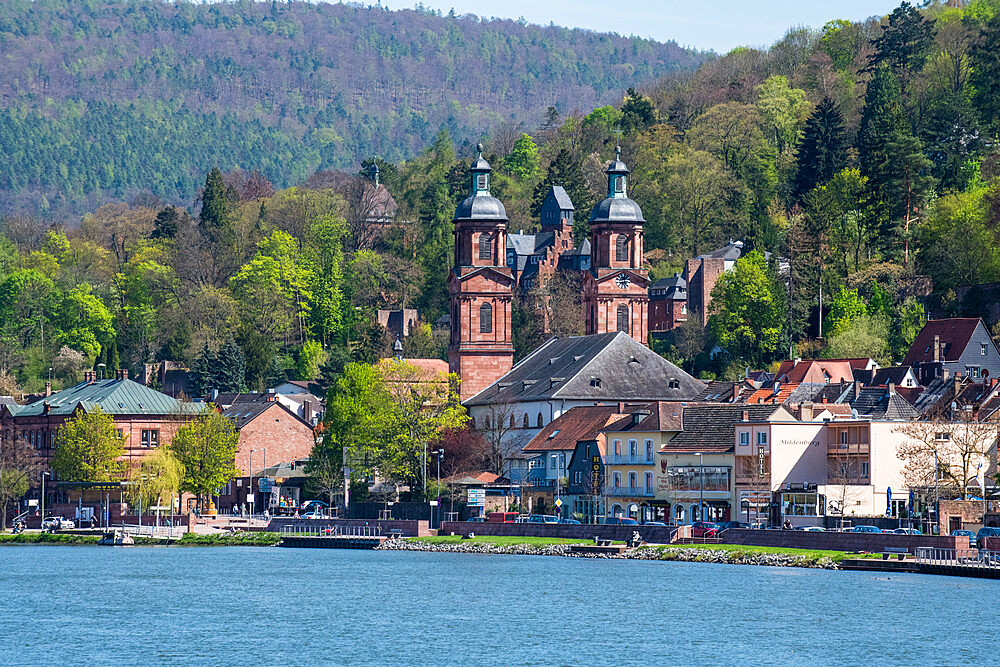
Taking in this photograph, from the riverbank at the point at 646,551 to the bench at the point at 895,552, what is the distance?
1.68 metres

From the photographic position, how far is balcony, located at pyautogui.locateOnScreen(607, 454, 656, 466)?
9244cm

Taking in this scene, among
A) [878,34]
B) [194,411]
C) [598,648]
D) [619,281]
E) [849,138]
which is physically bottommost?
[598,648]

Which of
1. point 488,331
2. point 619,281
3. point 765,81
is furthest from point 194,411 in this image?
point 765,81

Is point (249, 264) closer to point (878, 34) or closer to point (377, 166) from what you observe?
point (377, 166)

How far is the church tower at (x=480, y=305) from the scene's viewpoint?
122 m

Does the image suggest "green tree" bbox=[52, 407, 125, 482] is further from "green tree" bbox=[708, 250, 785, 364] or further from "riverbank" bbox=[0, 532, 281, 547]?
"green tree" bbox=[708, 250, 785, 364]

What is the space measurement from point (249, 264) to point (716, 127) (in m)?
41.1

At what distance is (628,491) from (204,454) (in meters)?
30.0

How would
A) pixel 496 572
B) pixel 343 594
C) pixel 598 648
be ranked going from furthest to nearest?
pixel 496 572 < pixel 343 594 < pixel 598 648

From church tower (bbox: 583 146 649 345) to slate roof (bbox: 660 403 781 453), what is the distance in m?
31.3

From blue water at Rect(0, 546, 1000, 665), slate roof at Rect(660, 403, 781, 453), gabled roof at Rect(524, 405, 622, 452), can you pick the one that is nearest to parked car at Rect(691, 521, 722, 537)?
blue water at Rect(0, 546, 1000, 665)

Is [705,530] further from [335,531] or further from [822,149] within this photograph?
[822,149]

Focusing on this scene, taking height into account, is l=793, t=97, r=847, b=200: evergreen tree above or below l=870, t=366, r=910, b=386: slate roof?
above

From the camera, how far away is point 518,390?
114875mm
